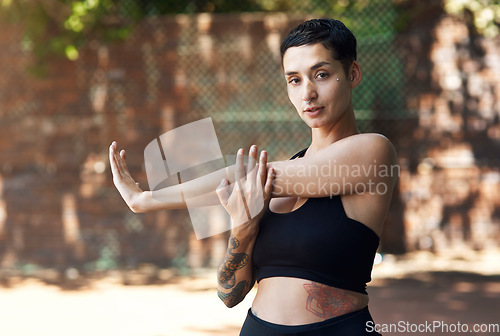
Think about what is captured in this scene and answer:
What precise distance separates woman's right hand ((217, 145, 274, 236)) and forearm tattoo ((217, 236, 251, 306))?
0.13 m

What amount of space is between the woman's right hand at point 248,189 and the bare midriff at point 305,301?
8.3 inches

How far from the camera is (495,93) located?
8.78 metres

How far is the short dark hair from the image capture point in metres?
1.69

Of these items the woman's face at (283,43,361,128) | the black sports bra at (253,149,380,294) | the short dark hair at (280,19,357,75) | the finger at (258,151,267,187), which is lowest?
the black sports bra at (253,149,380,294)

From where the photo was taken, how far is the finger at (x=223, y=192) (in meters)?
1.69

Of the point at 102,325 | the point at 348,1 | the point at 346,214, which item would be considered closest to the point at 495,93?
the point at 348,1

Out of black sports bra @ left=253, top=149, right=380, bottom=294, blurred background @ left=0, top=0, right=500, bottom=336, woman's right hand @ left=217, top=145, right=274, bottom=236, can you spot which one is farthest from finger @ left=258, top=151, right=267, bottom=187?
blurred background @ left=0, top=0, right=500, bottom=336

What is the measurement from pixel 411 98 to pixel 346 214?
761 cm

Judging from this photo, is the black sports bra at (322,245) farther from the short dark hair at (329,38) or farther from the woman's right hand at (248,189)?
the short dark hair at (329,38)

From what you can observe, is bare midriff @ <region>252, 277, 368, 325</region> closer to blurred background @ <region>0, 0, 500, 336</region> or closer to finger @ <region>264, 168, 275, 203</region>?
finger @ <region>264, 168, 275, 203</region>

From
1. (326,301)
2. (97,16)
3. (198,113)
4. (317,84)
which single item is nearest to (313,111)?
(317,84)

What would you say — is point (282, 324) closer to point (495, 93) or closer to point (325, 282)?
point (325, 282)

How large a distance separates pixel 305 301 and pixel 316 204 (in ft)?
0.85

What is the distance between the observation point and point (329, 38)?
5.54 feet
